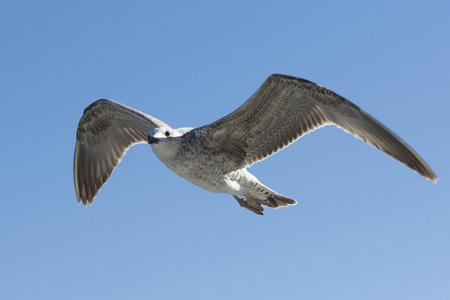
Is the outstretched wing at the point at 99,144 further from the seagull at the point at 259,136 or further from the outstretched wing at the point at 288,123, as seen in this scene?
the outstretched wing at the point at 288,123

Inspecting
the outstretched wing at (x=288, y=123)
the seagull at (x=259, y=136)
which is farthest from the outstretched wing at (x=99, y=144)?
the outstretched wing at (x=288, y=123)

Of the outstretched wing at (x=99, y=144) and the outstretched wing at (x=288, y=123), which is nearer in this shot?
the outstretched wing at (x=288, y=123)

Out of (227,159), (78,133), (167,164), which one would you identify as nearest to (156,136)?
(167,164)

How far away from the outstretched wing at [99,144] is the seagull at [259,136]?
2.96 feet

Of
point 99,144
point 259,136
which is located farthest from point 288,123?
point 99,144

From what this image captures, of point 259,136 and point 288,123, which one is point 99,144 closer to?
point 259,136

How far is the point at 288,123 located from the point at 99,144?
4706 millimetres

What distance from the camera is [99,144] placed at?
12.8m

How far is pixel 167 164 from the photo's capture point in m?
9.77

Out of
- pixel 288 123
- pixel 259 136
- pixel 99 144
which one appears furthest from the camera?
pixel 99 144

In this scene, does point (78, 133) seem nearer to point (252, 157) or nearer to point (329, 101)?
point (252, 157)

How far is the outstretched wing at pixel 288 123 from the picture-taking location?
952 cm

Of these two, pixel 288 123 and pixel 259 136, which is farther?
pixel 259 136

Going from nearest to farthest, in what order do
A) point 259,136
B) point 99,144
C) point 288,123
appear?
point 288,123, point 259,136, point 99,144
